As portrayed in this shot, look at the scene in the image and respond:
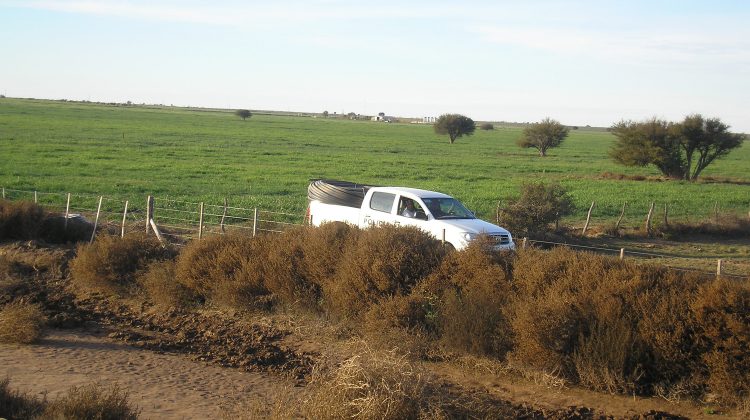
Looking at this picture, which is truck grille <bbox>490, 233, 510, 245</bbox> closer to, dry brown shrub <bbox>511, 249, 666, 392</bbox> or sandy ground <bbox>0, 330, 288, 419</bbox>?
dry brown shrub <bbox>511, 249, 666, 392</bbox>

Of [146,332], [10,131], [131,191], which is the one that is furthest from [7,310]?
[10,131]

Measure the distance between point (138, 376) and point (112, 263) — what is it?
535 centimetres

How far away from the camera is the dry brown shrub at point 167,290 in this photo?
1503cm

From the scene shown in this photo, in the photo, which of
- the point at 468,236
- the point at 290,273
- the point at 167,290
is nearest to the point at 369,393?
the point at 290,273

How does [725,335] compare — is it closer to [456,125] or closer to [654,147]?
[654,147]

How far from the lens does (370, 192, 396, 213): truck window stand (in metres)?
17.1

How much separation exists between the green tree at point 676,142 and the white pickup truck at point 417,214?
113 ft

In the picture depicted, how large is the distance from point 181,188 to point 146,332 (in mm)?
19674

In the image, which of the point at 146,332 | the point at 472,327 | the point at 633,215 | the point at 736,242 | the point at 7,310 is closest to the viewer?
the point at 472,327

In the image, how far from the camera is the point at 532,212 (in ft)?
77.5

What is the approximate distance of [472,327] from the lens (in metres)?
11.1

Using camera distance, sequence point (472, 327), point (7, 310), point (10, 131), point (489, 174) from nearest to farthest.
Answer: point (472, 327) < point (7, 310) < point (489, 174) < point (10, 131)

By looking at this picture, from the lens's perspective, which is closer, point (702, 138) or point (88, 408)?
point (88, 408)

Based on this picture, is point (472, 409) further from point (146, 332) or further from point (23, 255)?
point (23, 255)
